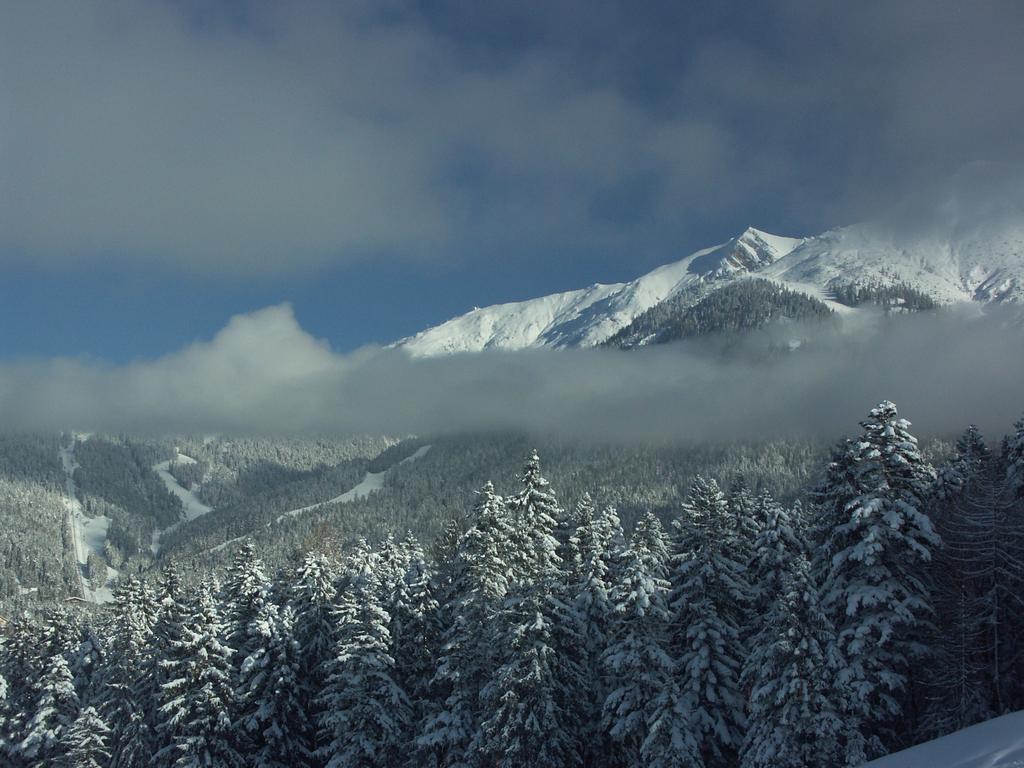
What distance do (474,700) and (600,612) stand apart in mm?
7329

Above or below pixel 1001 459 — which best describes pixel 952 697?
below

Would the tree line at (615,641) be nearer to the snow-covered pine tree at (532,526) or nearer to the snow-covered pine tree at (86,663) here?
the snow-covered pine tree at (532,526)

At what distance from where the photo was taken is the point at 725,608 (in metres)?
31.4

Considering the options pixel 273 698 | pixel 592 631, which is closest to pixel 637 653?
pixel 592 631

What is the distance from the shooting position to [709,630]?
29.1m

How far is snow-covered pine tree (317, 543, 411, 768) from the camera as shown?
34000 mm

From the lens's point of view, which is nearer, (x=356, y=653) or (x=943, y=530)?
(x=943, y=530)

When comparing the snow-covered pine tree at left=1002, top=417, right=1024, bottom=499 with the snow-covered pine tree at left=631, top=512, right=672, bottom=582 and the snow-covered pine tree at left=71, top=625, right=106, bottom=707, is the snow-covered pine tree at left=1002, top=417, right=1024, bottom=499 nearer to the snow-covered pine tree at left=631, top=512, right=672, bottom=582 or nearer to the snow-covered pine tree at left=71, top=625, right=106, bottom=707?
the snow-covered pine tree at left=631, top=512, right=672, bottom=582

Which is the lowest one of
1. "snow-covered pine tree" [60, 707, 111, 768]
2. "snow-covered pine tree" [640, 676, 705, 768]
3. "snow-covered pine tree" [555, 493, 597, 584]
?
"snow-covered pine tree" [640, 676, 705, 768]

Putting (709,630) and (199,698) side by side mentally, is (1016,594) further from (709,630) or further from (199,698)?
(199,698)

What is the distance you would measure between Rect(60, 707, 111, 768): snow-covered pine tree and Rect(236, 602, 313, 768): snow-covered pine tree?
10.8m

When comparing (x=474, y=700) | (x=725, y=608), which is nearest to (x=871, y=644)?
(x=725, y=608)

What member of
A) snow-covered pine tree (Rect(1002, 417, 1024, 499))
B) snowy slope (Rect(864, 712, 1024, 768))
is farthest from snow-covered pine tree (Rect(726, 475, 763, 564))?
snowy slope (Rect(864, 712, 1024, 768))

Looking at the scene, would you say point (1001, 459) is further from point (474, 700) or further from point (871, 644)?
point (474, 700)
